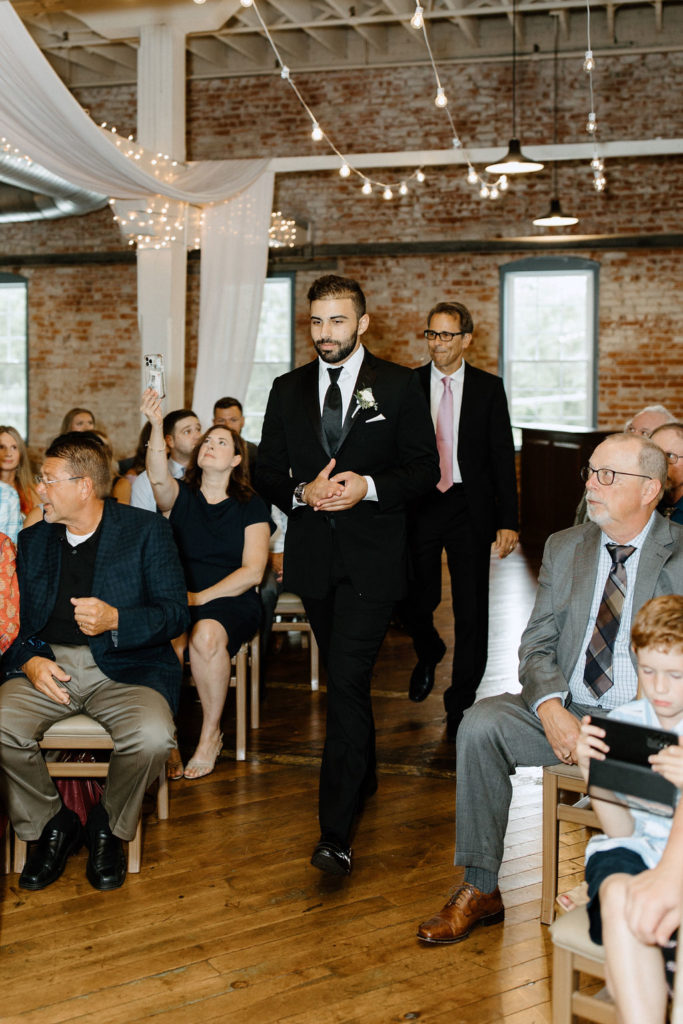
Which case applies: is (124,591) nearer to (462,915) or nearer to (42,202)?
(462,915)

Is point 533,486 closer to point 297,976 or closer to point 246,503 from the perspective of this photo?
point 246,503

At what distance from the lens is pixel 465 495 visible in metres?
4.43

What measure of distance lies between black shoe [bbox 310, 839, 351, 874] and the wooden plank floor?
5 cm

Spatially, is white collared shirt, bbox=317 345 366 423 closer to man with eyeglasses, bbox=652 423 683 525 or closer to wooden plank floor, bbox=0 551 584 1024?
man with eyeglasses, bbox=652 423 683 525

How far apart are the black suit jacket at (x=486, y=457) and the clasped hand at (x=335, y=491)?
4.53 feet

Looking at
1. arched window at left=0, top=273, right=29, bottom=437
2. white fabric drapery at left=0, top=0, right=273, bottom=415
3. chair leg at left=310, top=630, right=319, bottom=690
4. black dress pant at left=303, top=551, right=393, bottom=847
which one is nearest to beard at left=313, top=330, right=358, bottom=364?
black dress pant at left=303, top=551, right=393, bottom=847

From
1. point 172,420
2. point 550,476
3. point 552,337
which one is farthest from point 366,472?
point 552,337

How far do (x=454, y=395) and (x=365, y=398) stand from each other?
1.37m

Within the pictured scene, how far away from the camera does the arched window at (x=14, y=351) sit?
12.4m

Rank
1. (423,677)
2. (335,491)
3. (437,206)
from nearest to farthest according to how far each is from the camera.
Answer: (335,491) → (423,677) → (437,206)

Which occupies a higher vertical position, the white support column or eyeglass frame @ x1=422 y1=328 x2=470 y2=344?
the white support column

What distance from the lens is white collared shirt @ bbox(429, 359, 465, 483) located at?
4480 millimetres

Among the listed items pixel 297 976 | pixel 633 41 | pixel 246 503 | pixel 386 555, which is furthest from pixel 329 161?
pixel 297 976

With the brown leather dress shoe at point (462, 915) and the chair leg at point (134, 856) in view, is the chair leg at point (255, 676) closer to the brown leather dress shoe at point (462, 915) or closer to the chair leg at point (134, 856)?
the chair leg at point (134, 856)
